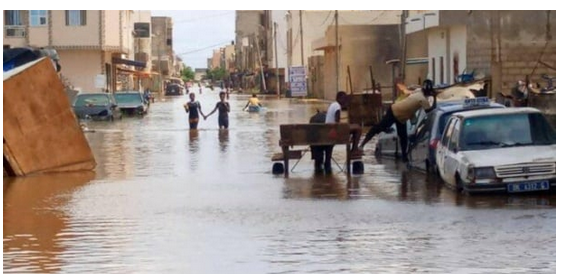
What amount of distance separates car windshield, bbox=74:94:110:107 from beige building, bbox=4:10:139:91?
11362 millimetres

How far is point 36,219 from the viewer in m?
14.3

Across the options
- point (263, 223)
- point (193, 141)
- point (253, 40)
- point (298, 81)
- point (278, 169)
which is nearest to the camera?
point (263, 223)

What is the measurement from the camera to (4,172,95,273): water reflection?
35.7 ft

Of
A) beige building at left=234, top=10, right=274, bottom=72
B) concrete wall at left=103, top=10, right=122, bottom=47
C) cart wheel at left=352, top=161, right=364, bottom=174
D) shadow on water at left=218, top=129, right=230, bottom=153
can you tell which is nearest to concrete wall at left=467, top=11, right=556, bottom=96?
shadow on water at left=218, top=129, right=230, bottom=153

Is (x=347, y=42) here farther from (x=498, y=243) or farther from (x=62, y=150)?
(x=498, y=243)

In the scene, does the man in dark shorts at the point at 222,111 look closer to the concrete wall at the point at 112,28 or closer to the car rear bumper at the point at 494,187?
the car rear bumper at the point at 494,187

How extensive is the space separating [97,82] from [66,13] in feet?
11.4

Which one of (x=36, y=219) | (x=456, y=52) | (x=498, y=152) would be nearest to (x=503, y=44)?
(x=456, y=52)

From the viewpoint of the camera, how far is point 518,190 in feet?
50.8

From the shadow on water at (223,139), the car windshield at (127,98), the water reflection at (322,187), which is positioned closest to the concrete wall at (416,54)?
the car windshield at (127,98)

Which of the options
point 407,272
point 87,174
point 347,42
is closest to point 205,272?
point 407,272

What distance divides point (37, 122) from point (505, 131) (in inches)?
297

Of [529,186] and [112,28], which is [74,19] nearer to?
[112,28]

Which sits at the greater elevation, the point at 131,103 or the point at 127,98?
the point at 127,98
